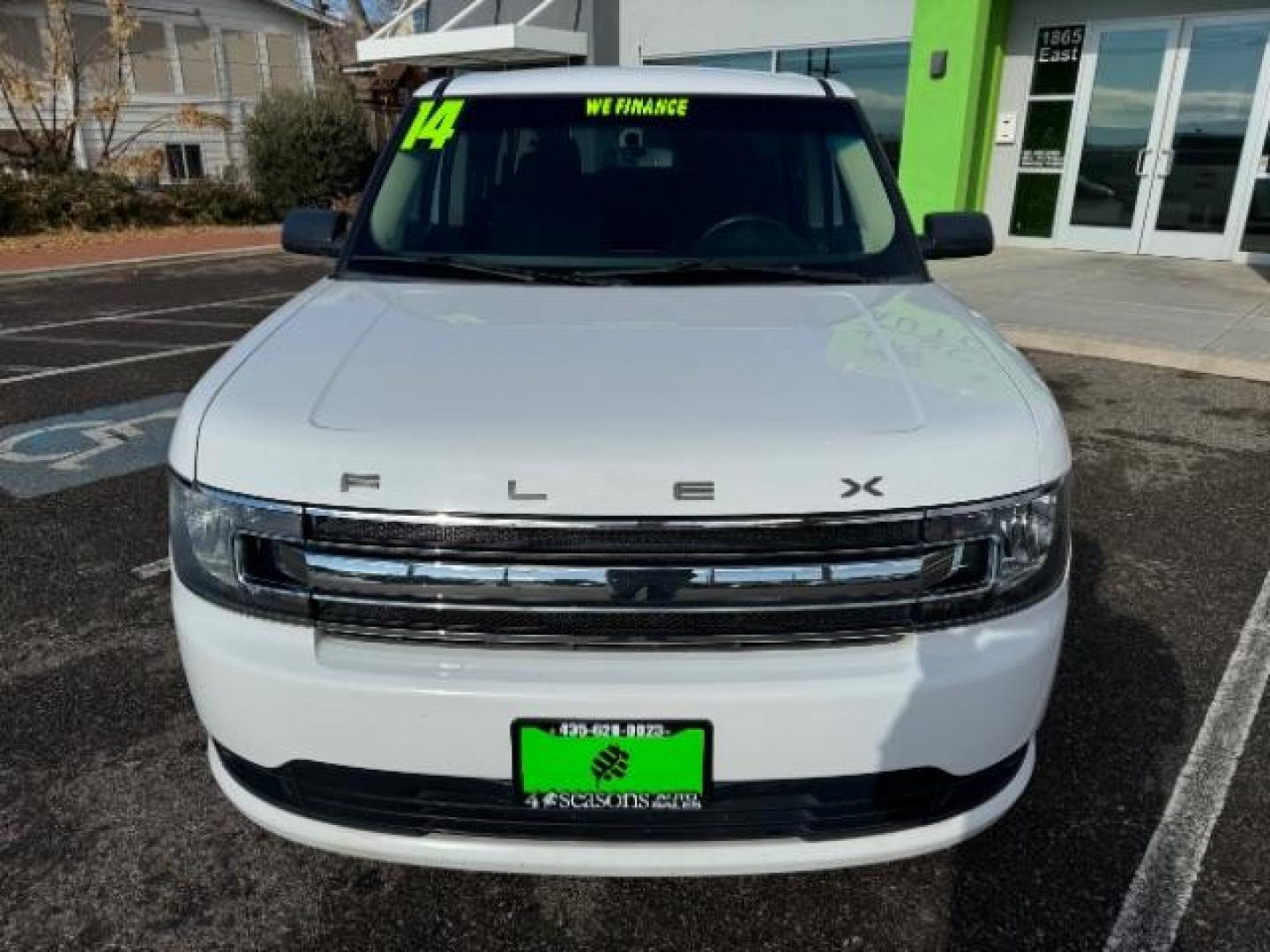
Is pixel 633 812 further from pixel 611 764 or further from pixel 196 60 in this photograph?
pixel 196 60

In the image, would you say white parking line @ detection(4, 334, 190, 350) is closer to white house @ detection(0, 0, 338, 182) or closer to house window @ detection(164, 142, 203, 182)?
white house @ detection(0, 0, 338, 182)

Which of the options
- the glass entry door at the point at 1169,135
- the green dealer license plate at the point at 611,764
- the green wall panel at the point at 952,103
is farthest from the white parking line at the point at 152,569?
the glass entry door at the point at 1169,135

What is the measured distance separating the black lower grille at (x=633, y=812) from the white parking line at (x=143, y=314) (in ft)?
28.0

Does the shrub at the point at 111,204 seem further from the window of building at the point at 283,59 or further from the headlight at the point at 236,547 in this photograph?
the headlight at the point at 236,547

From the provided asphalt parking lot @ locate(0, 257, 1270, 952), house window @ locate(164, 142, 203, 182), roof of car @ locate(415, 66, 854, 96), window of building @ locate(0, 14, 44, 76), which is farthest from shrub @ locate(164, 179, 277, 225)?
roof of car @ locate(415, 66, 854, 96)

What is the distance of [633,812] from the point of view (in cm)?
176

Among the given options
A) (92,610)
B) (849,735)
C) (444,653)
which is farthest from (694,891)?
(92,610)

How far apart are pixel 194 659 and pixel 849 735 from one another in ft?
4.07

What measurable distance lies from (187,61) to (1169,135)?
2558 centimetres

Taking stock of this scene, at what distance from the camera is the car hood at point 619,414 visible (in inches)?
65.5

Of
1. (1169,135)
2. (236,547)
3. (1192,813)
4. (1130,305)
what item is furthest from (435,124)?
(1169,135)

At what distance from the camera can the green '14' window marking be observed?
312cm

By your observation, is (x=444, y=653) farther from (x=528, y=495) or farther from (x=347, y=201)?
(x=347, y=201)

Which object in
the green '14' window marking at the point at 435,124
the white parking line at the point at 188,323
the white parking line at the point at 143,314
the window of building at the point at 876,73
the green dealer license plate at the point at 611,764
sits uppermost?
the window of building at the point at 876,73
